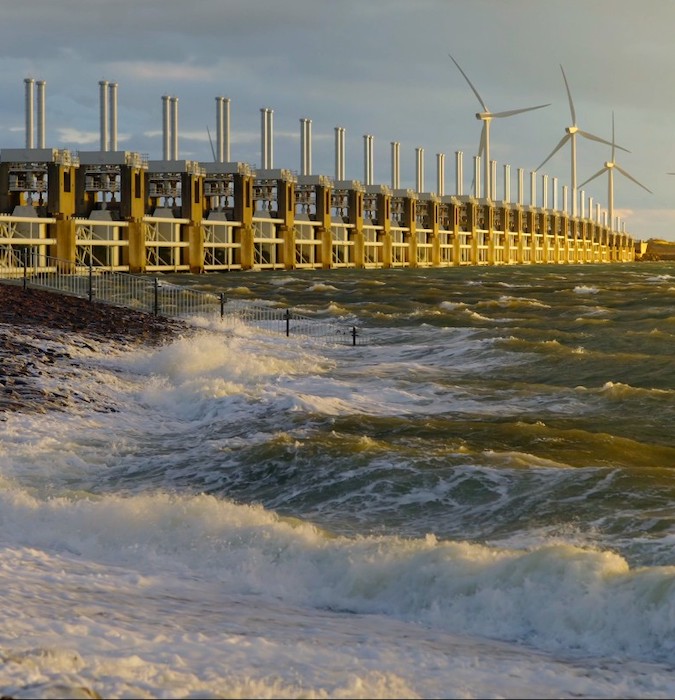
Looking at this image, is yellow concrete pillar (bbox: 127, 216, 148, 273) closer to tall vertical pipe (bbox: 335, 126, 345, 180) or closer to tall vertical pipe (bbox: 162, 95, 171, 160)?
tall vertical pipe (bbox: 162, 95, 171, 160)

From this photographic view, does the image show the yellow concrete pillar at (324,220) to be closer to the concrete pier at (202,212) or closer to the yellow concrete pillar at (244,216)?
the concrete pier at (202,212)

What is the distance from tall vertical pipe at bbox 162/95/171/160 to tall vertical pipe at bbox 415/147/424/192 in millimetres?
57888

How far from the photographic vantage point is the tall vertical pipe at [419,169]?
151 meters

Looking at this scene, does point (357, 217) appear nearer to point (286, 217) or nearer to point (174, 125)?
point (286, 217)

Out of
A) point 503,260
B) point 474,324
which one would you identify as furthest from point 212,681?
point 503,260

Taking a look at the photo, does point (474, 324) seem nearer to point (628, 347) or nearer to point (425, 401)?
point (628, 347)

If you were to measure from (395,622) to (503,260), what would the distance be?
6566 inches

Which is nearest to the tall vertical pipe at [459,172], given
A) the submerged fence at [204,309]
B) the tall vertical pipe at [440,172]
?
the tall vertical pipe at [440,172]

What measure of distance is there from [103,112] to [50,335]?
66035mm

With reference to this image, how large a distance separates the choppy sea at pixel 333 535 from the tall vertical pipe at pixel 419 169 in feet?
412

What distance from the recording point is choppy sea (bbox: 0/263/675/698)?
8.19m

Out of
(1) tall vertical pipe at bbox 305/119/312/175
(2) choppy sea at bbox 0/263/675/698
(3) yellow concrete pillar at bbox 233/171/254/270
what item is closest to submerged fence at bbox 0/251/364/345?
(2) choppy sea at bbox 0/263/675/698

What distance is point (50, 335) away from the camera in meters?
28.9

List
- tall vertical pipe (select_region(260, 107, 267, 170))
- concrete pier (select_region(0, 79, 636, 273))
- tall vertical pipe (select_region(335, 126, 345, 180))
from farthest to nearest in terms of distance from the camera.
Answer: tall vertical pipe (select_region(335, 126, 345, 180))
tall vertical pipe (select_region(260, 107, 267, 170))
concrete pier (select_region(0, 79, 636, 273))
